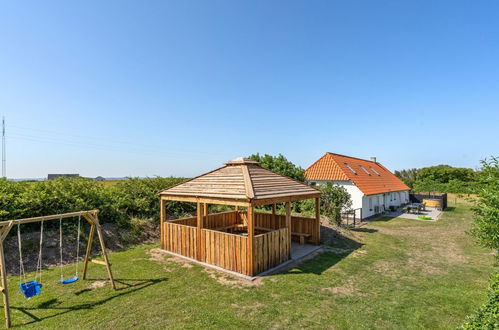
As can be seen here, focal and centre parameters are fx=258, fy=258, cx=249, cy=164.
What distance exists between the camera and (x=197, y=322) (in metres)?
5.88

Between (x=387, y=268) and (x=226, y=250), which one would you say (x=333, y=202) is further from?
(x=226, y=250)

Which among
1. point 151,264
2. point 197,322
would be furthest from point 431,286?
point 151,264

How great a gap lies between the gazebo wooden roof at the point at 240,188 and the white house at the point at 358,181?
431 inches

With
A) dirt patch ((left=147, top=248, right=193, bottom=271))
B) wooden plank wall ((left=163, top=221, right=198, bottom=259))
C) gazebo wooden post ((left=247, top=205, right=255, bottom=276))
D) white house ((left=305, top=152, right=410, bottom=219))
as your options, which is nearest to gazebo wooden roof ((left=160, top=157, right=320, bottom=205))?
gazebo wooden post ((left=247, top=205, right=255, bottom=276))

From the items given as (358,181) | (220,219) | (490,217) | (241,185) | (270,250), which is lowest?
(270,250)

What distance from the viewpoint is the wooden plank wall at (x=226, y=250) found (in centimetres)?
879

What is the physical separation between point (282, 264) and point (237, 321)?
4.06 m

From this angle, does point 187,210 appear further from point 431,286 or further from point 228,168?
point 431,286

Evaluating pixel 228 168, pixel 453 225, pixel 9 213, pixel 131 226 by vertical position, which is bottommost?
pixel 453 225

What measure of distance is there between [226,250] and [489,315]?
7.11m

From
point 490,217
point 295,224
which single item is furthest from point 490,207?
point 295,224

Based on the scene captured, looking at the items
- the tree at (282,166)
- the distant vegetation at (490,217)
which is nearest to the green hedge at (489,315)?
the distant vegetation at (490,217)

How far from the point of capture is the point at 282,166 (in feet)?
66.5

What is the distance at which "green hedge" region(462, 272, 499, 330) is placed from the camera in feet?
10.9
